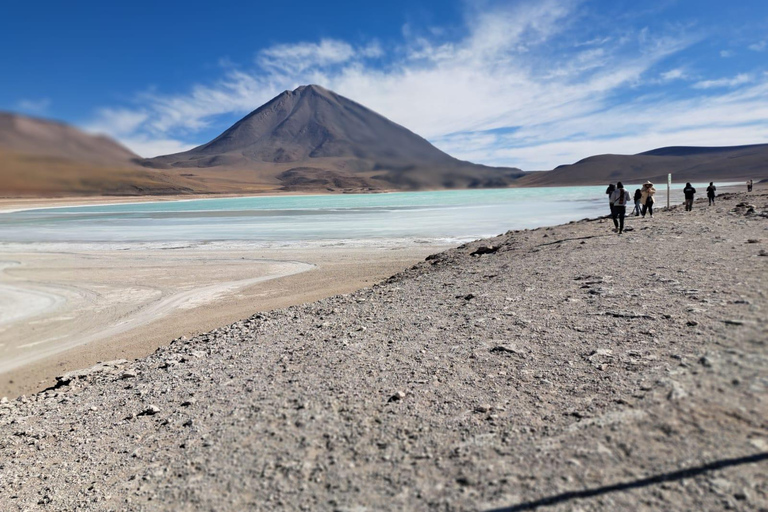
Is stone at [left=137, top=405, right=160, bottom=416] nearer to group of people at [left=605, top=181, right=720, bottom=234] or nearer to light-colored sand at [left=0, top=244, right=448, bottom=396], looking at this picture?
Answer: light-colored sand at [left=0, top=244, right=448, bottom=396]

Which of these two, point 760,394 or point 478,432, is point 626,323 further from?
point 478,432

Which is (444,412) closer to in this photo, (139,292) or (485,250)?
(485,250)

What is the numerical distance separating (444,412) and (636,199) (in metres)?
15.9

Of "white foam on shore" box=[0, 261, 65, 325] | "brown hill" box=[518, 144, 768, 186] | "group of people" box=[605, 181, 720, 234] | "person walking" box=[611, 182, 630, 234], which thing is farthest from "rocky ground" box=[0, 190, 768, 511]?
"brown hill" box=[518, 144, 768, 186]

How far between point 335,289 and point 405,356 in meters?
5.66

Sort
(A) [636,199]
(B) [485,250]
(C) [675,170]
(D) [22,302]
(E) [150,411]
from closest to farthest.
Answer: (E) [150,411], (D) [22,302], (B) [485,250], (A) [636,199], (C) [675,170]

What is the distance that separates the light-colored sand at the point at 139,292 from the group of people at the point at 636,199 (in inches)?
Answer: 202

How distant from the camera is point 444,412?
3.41 meters

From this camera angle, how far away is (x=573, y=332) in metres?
4.61

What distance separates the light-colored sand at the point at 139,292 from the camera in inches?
283

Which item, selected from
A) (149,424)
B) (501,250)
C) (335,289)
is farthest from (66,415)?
(501,250)

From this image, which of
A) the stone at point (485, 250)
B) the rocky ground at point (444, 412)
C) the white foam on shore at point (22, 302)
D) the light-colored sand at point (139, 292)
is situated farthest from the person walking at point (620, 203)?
the white foam on shore at point (22, 302)

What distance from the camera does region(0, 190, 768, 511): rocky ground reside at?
2.52m

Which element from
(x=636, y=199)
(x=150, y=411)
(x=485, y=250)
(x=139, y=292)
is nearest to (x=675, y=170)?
(x=636, y=199)
